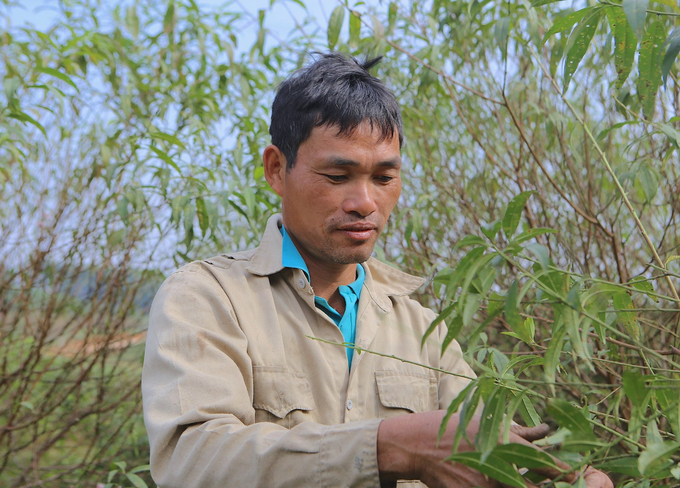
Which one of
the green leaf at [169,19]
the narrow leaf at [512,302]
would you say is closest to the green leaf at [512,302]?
the narrow leaf at [512,302]

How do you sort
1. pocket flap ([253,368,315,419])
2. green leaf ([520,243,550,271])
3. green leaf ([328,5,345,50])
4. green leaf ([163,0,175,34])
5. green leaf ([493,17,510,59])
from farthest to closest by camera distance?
green leaf ([163,0,175,34])
green leaf ([328,5,345,50])
green leaf ([493,17,510,59])
pocket flap ([253,368,315,419])
green leaf ([520,243,550,271])

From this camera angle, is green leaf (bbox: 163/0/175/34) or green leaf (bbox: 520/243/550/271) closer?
green leaf (bbox: 520/243/550/271)

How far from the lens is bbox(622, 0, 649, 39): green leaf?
3.12 feet

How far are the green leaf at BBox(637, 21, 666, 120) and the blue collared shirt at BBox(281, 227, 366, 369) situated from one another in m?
0.84

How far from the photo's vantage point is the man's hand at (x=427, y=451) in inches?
37.4

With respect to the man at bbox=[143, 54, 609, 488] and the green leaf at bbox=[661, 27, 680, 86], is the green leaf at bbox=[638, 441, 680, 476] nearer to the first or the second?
the man at bbox=[143, 54, 609, 488]

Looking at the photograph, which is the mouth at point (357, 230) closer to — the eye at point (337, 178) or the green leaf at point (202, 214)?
the eye at point (337, 178)

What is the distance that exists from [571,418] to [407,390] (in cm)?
88

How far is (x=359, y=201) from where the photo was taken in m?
1.56

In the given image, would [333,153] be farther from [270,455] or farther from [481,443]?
[481,443]

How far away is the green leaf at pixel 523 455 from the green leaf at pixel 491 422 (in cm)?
3

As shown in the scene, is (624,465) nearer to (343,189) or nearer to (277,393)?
(277,393)

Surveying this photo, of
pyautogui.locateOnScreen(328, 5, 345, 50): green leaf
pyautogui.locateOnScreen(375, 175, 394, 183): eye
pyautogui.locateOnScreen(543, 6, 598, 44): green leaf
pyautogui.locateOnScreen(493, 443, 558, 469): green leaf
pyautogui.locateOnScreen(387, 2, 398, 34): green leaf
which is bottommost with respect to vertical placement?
pyautogui.locateOnScreen(493, 443, 558, 469): green leaf

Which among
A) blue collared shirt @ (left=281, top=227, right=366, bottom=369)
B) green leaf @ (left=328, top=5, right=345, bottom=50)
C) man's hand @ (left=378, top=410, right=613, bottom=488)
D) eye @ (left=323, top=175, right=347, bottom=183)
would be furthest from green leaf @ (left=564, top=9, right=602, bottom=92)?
green leaf @ (left=328, top=5, right=345, bottom=50)
